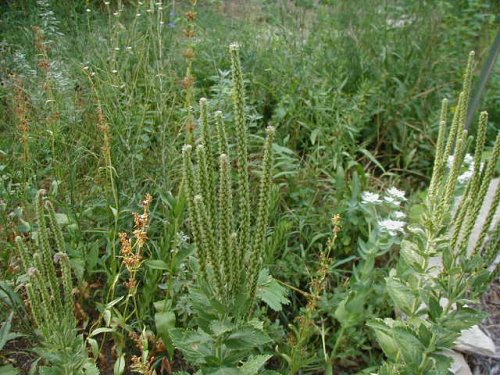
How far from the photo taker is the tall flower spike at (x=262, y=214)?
57.9 inches

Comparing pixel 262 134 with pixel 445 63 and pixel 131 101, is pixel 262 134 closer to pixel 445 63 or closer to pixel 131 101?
pixel 131 101

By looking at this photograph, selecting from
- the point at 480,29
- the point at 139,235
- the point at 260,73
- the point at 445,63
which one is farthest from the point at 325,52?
the point at 139,235

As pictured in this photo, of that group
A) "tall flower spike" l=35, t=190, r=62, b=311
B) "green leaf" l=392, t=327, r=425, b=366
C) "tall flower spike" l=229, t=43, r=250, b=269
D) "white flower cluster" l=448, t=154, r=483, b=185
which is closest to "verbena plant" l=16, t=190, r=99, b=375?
"tall flower spike" l=35, t=190, r=62, b=311

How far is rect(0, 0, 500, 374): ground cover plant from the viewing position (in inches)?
68.9

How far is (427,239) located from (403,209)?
55.0 inches

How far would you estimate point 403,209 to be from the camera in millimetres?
3670

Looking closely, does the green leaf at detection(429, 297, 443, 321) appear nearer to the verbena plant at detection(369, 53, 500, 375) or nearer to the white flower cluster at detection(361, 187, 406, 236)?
the verbena plant at detection(369, 53, 500, 375)

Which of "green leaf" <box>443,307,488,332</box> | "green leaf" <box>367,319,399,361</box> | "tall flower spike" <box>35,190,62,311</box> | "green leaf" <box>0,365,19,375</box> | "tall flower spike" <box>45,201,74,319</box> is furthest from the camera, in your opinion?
"green leaf" <box>367,319,399,361</box>

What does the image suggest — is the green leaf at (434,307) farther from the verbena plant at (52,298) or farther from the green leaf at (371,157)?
the green leaf at (371,157)

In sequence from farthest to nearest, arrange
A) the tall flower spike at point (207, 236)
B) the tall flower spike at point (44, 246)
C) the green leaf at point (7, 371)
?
1. the green leaf at point (7, 371)
2. the tall flower spike at point (44, 246)
3. the tall flower spike at point (207, 236)

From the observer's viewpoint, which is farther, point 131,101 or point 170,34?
point 170,34

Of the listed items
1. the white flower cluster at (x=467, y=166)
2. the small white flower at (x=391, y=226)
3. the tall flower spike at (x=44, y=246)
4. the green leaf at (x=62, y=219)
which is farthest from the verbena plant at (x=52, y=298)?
the white flower cluster at (x=467, y=166)

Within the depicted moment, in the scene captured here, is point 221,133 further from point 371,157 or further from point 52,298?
point 371,157

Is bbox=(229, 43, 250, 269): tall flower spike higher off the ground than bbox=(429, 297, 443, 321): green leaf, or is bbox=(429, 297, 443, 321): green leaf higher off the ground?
bbox=(229, 43, 250, 269): tall flower spike
